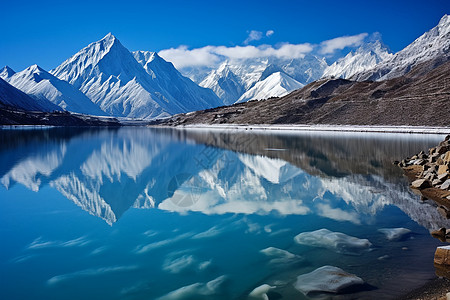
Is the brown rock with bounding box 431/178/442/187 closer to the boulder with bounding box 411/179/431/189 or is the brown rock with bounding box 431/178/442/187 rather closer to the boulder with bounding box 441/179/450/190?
the boulder with bounding box 411/179/431/189

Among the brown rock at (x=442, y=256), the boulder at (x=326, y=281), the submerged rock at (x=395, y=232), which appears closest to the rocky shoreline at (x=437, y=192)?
the brown rock at (x=442, y=256)

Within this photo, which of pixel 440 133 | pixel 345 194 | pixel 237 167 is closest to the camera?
pixel 345 194

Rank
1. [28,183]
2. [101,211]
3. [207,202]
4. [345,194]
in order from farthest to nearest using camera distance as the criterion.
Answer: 1. [28,183]
2. [345,194]
3. [207,202]
4. [101,211]

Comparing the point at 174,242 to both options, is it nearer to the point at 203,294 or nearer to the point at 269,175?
the point at 203,294

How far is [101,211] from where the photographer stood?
17000mm

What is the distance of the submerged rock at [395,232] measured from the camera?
514 inches

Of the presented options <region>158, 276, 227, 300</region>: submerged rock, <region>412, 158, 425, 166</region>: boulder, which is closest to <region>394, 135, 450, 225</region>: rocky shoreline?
<region>412, 158, 425, 166</region>: boulder

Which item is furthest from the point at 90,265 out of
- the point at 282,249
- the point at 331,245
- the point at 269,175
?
the point at 269,175

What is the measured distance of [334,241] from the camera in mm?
12617

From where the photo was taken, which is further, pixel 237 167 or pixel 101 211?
pixel 237 167

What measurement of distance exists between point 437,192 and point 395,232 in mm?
8795

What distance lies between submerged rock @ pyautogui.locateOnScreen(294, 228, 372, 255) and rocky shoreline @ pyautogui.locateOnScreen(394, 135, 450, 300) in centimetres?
232

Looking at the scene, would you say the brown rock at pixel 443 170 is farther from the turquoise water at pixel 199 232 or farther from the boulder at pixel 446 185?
the turquoise water at pixel 199 232

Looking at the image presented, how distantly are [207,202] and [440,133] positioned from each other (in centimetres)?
7193
